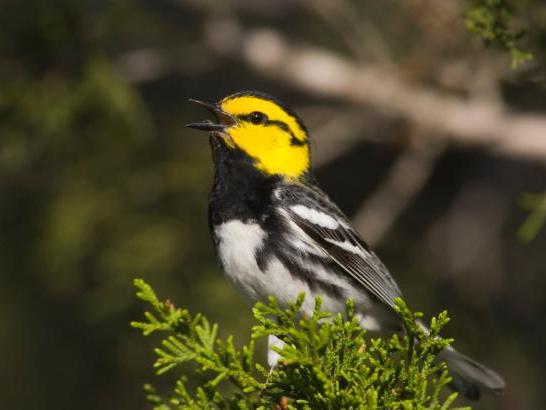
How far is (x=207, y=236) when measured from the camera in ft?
17.5

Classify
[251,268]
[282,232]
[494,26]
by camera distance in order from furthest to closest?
[282,232], [251,268], [494,26]

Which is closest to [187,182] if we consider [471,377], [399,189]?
[399,189]

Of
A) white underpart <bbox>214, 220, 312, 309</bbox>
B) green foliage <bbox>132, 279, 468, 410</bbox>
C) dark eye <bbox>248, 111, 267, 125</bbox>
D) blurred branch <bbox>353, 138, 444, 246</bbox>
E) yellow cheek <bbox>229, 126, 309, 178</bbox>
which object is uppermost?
blurred branch <bbox>353, 138, 444, 246</bbox>

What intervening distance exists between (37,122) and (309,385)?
8.69ft

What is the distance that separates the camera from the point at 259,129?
154 inches

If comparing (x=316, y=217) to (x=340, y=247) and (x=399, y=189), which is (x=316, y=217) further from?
(x=399, y=189)

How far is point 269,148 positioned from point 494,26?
1.05 metres

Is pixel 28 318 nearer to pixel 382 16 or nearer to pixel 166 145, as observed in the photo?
pixel 166 145

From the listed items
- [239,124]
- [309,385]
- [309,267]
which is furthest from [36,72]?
[309,385]

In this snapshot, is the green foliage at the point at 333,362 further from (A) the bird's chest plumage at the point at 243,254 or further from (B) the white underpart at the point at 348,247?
(B) the white underpart at the point at 348,247

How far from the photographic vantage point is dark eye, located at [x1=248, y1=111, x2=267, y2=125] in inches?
154

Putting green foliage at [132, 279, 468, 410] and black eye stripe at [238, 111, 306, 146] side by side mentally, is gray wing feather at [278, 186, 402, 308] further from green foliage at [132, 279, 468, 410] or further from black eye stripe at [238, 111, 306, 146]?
green foliage at [132, 279, 468, 410]

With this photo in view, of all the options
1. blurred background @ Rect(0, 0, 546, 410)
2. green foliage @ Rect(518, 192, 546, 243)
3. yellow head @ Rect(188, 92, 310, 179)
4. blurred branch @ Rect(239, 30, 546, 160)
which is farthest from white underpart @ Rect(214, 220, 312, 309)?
blurred branch @ Rect(239, 30, 546, 160)

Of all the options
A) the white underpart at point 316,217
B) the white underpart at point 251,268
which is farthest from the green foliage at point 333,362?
the white underpart at point 316,217
